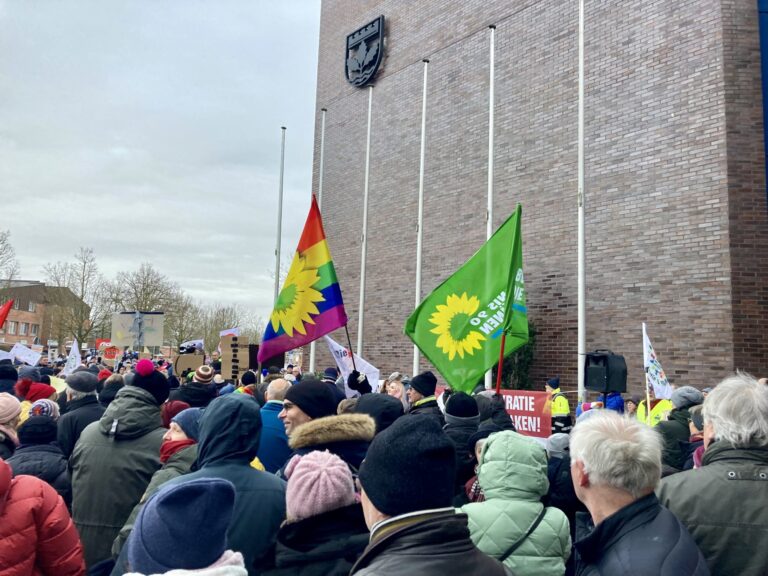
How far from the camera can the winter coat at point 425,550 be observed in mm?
1824

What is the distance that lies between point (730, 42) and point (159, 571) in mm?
13095

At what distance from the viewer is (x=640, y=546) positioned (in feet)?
7.45

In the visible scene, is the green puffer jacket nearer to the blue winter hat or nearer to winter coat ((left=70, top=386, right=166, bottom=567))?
the blue winter hat

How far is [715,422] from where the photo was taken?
9.59 feet

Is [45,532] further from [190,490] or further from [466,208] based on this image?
[466,208]

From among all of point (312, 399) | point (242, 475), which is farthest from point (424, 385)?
point (242, 475)

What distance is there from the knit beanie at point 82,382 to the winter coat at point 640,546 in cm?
497

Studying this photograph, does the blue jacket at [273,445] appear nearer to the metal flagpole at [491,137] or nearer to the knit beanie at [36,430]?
the knit beanie at [36,430]

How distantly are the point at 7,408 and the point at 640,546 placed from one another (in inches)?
155

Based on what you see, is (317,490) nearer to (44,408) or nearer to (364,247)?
(44,408)

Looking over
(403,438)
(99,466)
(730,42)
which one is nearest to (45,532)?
(99,466)

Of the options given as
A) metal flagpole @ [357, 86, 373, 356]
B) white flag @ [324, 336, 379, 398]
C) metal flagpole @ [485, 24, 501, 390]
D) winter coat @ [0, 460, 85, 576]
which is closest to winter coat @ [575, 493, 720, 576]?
winter coat @ [0, 460, 85, 576]

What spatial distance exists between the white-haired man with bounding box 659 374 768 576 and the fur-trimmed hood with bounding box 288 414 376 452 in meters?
1.43

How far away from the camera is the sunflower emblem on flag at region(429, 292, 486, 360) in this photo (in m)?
7.57
